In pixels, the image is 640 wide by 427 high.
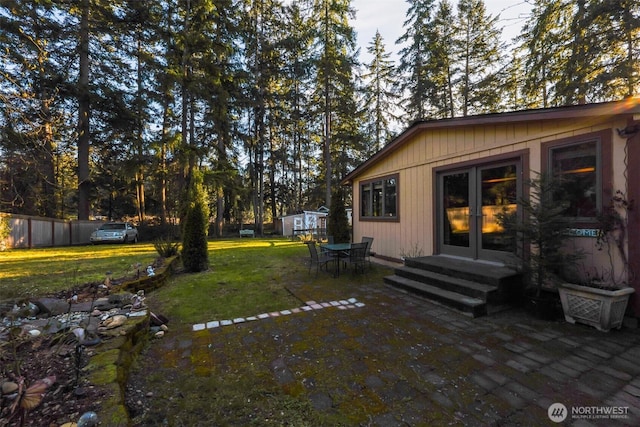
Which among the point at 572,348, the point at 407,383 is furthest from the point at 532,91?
the point at 407,383

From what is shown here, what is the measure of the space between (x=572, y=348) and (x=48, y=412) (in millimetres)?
4384

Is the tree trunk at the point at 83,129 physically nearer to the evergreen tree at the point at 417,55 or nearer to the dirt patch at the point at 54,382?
the dirt patch at the point at 54,382

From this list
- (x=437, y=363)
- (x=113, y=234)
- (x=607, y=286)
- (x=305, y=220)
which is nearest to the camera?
(x=437, y=363)

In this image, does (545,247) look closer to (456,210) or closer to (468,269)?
(468,269)

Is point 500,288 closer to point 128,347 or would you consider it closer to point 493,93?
point 128,347

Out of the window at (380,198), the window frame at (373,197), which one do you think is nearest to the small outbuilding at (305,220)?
the window frame at (373,197)

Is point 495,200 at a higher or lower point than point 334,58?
lower

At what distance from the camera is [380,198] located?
7988 millimetres

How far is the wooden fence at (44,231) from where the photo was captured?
37.9 feet

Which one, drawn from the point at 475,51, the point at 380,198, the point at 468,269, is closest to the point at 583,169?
the point at 468,269

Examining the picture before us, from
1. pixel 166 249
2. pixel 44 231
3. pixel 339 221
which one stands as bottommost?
pixel 166 249

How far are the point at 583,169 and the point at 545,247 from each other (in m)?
1.26

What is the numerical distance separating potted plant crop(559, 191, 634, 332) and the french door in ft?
3.15

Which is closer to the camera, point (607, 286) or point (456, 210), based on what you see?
point (607, 286)
